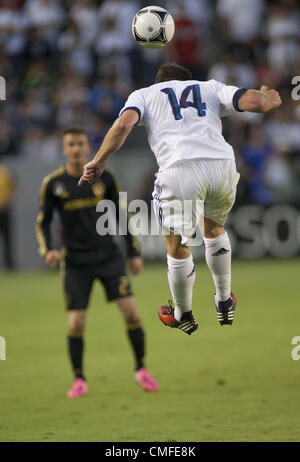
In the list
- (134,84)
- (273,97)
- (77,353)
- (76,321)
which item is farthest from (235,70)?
(273,97)

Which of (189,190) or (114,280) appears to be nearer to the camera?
(189,190)

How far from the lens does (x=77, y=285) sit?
8.62m

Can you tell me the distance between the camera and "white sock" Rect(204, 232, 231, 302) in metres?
6.78

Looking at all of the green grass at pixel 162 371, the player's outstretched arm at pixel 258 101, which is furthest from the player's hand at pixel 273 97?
the green grass at pixel 162 371

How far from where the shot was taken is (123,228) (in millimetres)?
8477

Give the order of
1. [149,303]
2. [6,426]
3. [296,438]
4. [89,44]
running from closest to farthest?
1. [296,438]
2. [6,426]
3. [149,303]
4. [89,44]

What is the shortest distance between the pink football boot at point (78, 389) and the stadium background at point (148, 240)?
0.15 m

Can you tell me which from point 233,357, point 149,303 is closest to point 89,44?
point 149,303

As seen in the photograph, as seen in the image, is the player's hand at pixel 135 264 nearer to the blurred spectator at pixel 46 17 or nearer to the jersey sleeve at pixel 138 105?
the jersey sleeve at pixel 138 105

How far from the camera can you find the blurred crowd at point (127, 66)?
16422 millimetres

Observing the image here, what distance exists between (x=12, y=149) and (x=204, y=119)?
1160 cm

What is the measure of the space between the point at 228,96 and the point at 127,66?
12068 mm

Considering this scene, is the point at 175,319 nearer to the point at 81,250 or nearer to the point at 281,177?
the point at 81,250
